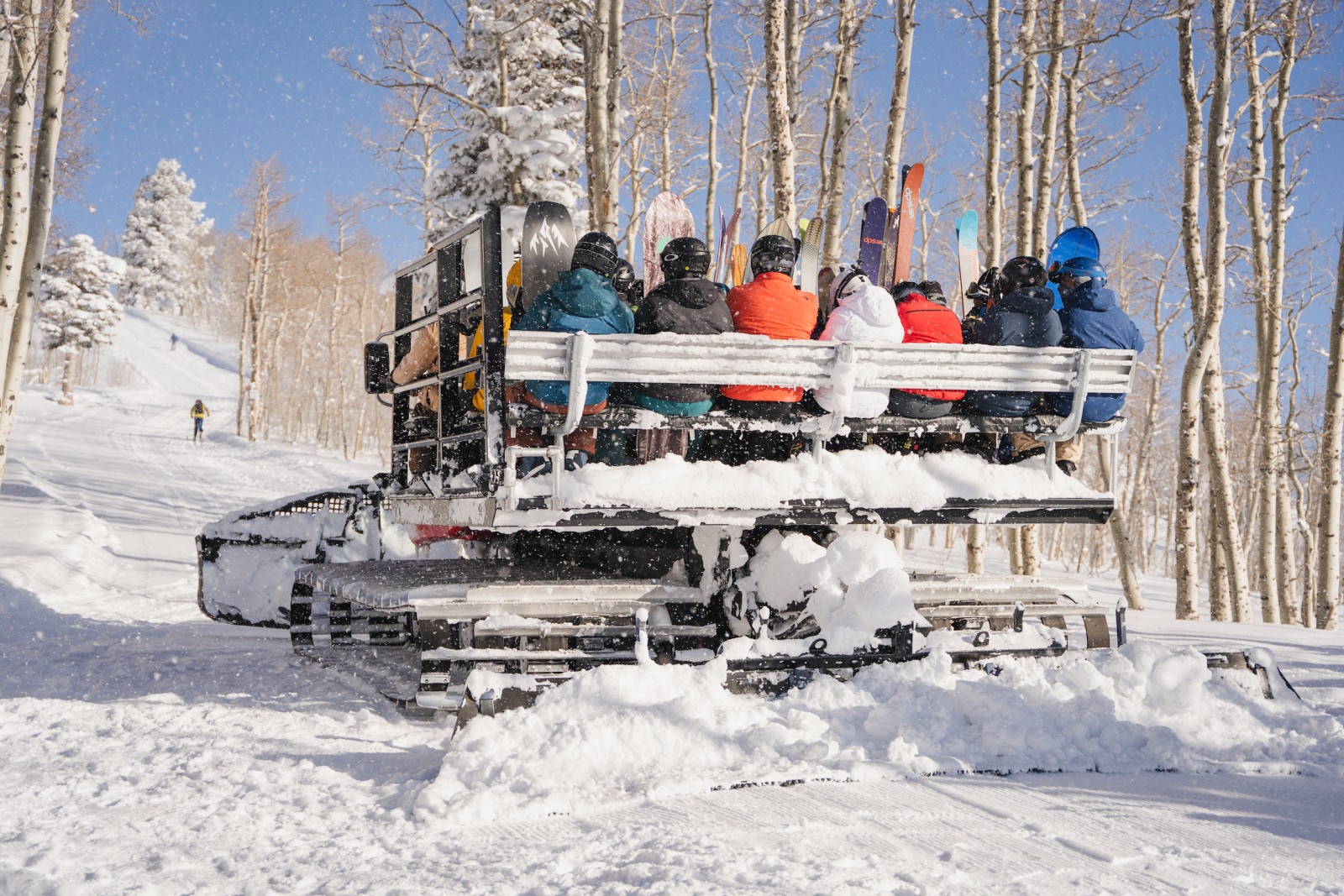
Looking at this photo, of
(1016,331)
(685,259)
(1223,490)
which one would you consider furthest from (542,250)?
(1223,490)

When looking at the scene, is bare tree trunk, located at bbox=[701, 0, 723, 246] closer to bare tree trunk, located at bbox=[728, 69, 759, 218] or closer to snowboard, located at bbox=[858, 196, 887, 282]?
bare tree trunk, located at bbox=[728, 69, 759, 218]

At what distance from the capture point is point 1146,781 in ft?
11.8

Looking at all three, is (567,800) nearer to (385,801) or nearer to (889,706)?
(385,801)

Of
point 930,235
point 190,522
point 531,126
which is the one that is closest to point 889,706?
point 531,126

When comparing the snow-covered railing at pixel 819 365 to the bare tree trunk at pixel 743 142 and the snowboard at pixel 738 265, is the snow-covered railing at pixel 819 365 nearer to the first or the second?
the snowboard at pixel 738 265

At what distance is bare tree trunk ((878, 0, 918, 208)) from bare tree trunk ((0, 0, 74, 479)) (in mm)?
10059

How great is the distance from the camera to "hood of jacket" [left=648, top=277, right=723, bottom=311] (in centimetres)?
475

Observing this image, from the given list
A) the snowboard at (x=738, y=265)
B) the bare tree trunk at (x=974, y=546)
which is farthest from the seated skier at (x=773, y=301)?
the bare tree trunk at (x=974, y=546)

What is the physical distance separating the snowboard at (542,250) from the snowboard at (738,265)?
7.84 ft

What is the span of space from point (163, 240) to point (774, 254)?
93.2m

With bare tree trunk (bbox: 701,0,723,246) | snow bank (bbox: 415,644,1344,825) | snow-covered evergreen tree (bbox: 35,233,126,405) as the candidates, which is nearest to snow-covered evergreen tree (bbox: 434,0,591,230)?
bare tree trunk (bbox: 701,0,723,246)

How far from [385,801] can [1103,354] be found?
13.5 feet

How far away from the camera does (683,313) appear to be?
4715mm

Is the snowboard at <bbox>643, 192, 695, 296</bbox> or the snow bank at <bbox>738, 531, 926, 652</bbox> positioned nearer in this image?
the snow bank at <bbox>738, 531, 926, 652</bbox>
